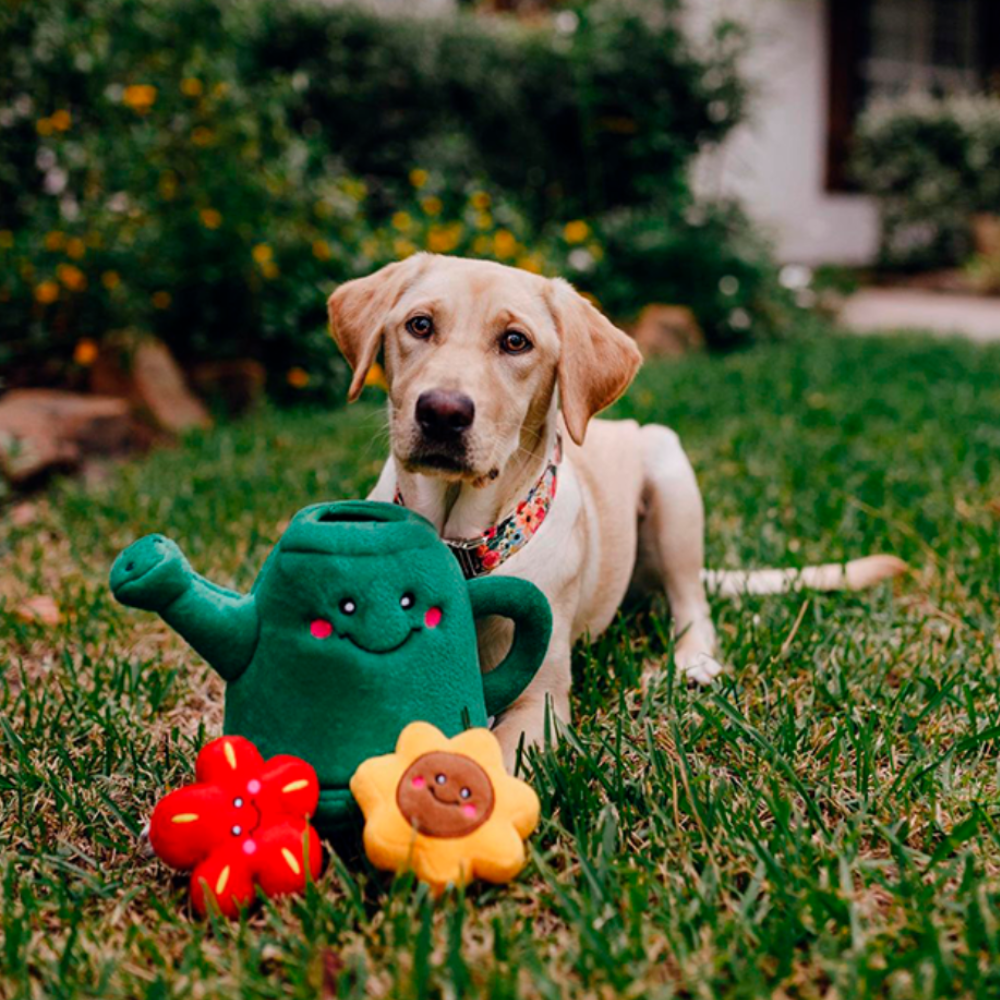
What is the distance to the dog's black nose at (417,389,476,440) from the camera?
A: 2.02 m

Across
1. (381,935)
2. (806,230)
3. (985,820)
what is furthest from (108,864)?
(806,230)

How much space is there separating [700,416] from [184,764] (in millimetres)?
3928

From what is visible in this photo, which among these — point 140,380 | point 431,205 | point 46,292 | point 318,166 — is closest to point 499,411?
point 46,292

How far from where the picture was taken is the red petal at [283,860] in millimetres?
1658

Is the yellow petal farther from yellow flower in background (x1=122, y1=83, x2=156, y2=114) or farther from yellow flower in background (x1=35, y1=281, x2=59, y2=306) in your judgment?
yellow flower in background (x1=122, y1=83, x2=156, y2=114)

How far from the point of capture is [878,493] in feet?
13.6

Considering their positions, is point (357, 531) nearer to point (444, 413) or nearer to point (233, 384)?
point (444, 413)

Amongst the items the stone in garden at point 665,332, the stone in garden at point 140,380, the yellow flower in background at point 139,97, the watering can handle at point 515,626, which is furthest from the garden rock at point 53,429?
the stone in garden at point 665,332

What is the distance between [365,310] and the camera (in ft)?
7.98

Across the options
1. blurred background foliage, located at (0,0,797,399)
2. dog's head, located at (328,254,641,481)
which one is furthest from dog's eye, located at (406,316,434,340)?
blurred background foliage, located at (0,0,797,399)

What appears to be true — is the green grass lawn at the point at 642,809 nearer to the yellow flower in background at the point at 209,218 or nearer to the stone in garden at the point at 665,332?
the yellow flower in background at the point at 209,218

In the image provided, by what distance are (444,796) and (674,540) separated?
1.49 metres

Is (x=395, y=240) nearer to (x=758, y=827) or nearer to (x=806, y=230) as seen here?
(x=758, y=827)

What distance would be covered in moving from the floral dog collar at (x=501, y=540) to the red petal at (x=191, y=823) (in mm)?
753
